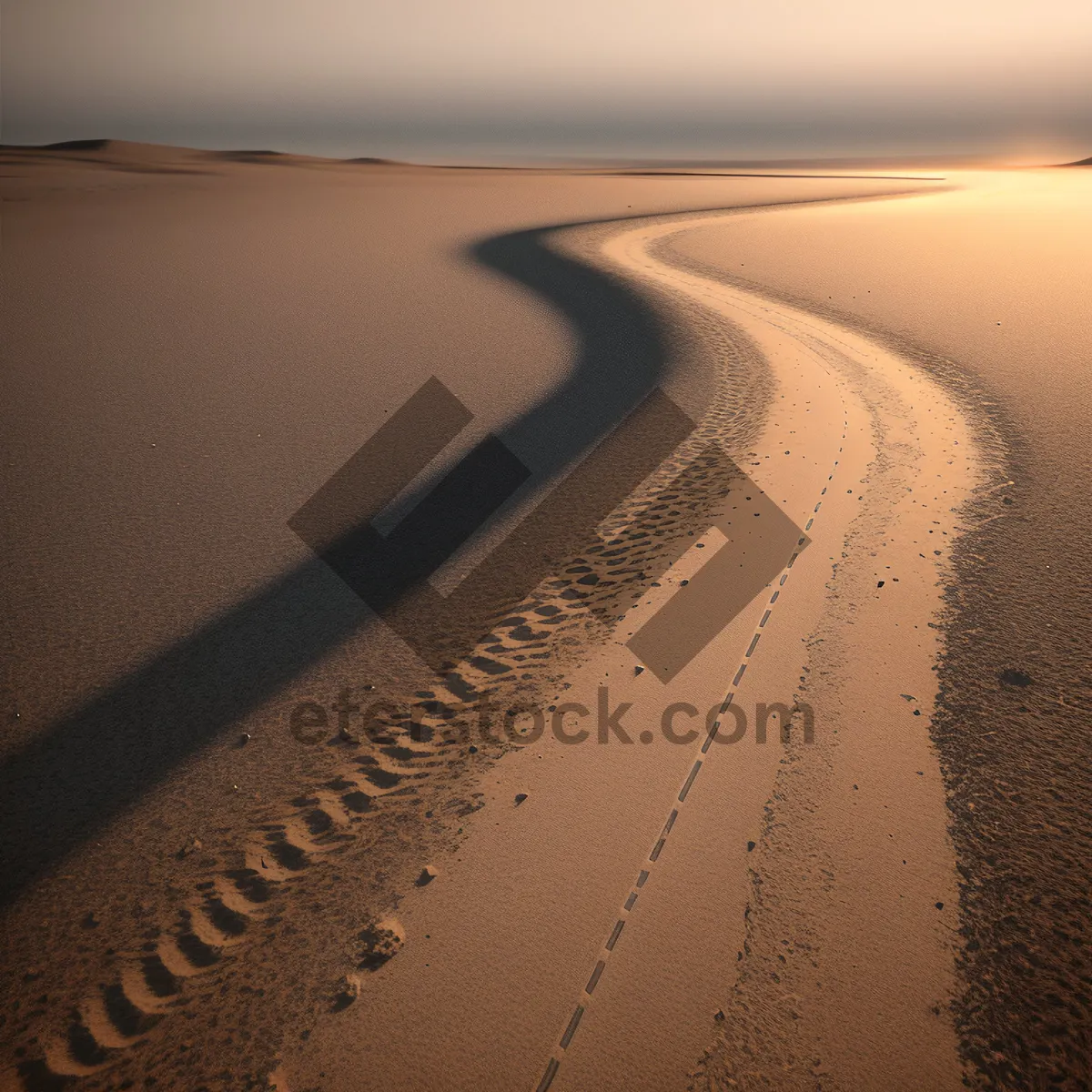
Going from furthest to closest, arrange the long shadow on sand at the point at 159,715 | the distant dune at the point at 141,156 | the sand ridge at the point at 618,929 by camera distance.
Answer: the distant dune at the point at 141,156
the long shadow on sand at the point at 159,715
the sand ridge at the point at 618,929

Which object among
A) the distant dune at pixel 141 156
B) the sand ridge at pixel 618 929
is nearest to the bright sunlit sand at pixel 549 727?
the sand ridge at pixel 618 929

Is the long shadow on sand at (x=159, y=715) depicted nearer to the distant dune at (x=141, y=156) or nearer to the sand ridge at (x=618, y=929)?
the sand ridge at (x=618, y=929)

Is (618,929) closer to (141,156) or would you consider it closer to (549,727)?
(549,727)

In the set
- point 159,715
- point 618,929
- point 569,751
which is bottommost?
point 618,929

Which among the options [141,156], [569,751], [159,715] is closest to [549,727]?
[569,751]

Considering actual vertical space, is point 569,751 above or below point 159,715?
below

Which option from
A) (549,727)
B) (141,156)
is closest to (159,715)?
(549,727)

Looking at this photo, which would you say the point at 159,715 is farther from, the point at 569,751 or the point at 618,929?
the point at 618,929

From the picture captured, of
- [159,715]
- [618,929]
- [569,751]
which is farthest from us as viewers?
[159,715]

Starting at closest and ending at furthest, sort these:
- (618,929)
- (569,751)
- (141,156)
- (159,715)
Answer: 1. (618,929)
2. (569,751)
3. (159,715)
4. (141,156)

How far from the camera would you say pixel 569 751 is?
3672 mm

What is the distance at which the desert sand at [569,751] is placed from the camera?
2.60 m

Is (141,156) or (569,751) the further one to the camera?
(141,156)

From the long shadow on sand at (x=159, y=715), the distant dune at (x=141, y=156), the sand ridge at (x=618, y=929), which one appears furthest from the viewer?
the distant dune at (x=141, y=156)
